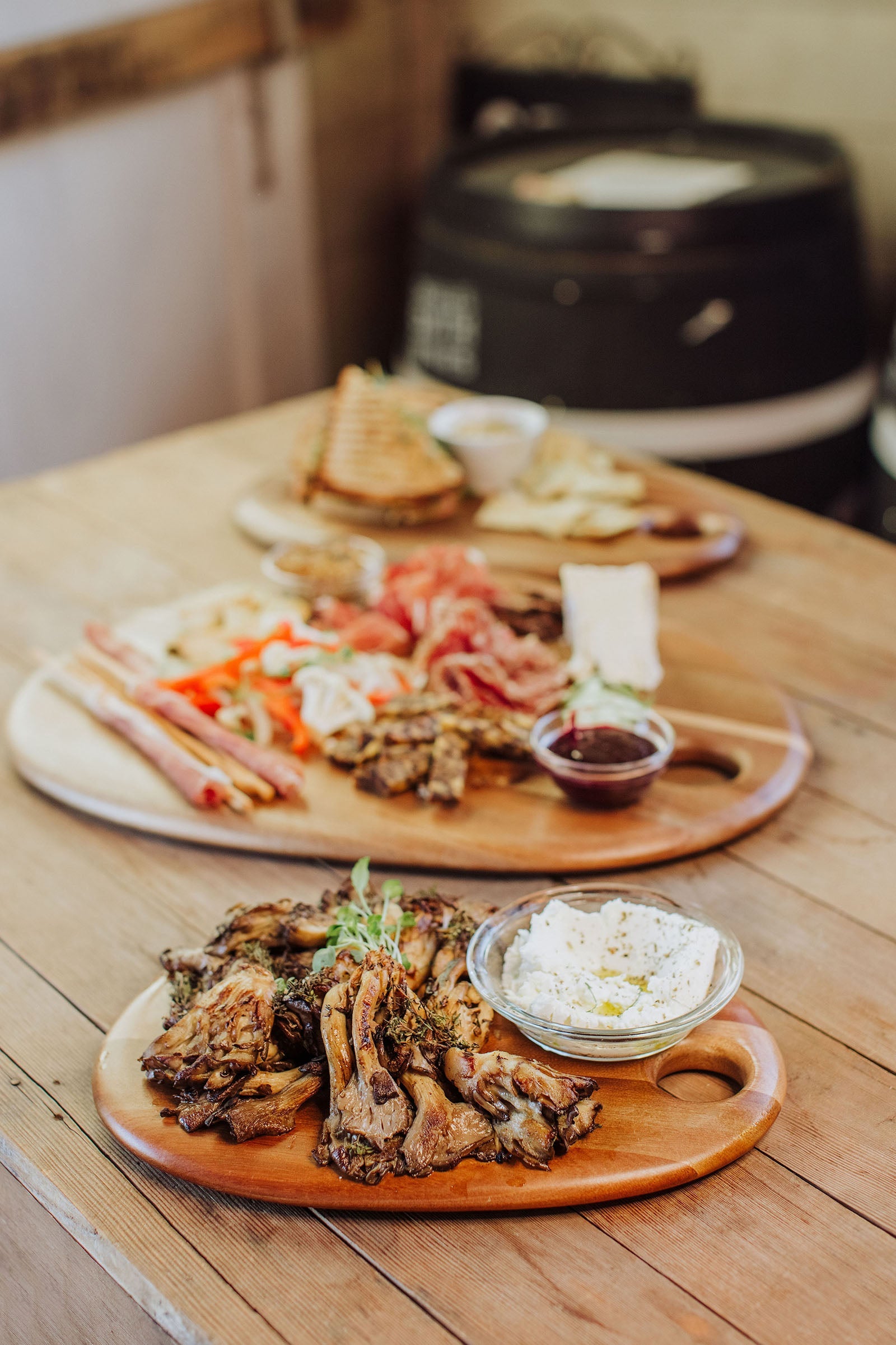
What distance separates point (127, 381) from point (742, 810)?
346 cm

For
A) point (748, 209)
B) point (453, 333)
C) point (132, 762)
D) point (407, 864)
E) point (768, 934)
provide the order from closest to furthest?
point (768, 934) < point (407, 864) < point (132, 762) < point (748, 209) < point (453, 333)

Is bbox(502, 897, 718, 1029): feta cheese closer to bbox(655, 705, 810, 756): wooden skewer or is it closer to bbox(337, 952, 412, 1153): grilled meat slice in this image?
bbox(337, 952, 412, 1153): grilled meat slice

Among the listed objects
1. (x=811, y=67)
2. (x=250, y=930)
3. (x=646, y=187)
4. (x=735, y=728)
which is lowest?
(x=735, y=728)

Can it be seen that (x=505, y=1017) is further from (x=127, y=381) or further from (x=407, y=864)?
(x=127, y=381)

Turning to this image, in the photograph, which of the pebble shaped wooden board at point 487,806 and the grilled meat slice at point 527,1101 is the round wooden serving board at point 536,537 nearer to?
the pebble shaped wooden board at point 487,806

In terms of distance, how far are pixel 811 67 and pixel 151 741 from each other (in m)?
3.53

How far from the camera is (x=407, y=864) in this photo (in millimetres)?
1816

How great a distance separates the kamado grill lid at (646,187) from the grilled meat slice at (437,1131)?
263cm

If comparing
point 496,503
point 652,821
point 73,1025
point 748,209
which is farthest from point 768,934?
point 748,209

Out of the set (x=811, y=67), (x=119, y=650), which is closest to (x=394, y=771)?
(x=119, y=650)

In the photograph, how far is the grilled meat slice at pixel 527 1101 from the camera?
4.33 feet

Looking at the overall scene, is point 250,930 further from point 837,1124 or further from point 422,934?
point 837,1124

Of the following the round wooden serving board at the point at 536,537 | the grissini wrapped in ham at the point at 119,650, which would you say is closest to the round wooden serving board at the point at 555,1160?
the grissini wrapped in ham at the point at 119,650

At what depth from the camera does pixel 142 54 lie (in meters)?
4.38
